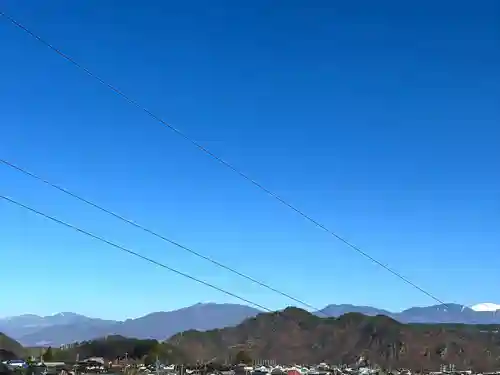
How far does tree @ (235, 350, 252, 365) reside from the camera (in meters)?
137

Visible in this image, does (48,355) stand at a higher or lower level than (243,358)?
lower

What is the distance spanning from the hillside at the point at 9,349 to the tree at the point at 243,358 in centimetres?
5037

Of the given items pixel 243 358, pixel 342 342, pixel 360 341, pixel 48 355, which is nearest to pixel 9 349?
pixel 48 355

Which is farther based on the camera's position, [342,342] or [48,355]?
[342,342]

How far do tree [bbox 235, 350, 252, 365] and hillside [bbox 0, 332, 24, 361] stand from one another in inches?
1983

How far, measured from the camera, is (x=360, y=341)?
177 meters

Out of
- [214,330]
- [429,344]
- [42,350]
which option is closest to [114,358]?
[42,350]

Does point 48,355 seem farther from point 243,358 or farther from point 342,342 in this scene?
point 342,342

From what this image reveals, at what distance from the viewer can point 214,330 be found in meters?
155

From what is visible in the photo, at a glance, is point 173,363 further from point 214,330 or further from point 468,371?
point 468,371

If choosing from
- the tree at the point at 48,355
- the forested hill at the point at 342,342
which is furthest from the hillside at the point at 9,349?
the forested hill at the point at 342,342

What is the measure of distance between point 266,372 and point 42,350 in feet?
127

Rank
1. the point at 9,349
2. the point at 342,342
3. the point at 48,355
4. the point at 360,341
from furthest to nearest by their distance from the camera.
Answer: the point at 342,342, the point at 360,341, the point at 48,355, the point at 9,349

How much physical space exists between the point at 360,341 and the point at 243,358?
48.1 metres
